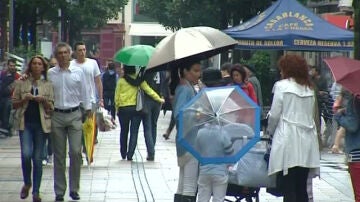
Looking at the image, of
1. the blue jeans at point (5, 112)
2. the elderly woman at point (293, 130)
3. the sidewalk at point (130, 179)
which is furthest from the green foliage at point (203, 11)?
the elderly woman at point (293, 130)

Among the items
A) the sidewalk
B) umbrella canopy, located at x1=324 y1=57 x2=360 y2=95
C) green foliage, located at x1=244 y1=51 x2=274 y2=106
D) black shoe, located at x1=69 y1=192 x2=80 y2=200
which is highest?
umbrella canopy, located at x1=324 y1=57 x2=360 y2=95

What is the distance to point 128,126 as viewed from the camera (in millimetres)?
18234

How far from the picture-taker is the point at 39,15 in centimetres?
4116

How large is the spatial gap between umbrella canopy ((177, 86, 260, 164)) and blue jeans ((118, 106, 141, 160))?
7.94 m

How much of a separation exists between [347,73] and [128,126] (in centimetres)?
885

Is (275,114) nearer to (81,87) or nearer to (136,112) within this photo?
(81,87)

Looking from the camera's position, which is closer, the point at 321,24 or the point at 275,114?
the point at 275,114

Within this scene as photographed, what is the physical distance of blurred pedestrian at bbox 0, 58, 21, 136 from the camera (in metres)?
24.6

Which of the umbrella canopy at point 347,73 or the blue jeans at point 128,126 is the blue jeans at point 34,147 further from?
the blue jeans at point 128,126

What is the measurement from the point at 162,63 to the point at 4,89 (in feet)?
48.2

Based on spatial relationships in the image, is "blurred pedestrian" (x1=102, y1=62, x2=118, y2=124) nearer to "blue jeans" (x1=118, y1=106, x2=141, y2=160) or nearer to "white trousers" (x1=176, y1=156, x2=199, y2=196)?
"blue jeans" (x1=118, y1=106, x2=141, y2=160)

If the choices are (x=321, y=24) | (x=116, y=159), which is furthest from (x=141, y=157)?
(x=321, y=24)

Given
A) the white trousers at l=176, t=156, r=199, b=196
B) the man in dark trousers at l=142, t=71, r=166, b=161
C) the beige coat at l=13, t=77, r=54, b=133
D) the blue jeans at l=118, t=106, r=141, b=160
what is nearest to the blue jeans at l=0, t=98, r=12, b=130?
the man in dark trousers at l=142, t=71, r=166, b=161

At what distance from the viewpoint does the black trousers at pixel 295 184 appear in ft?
32.9
